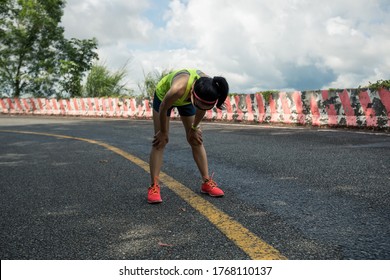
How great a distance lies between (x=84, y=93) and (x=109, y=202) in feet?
83.7

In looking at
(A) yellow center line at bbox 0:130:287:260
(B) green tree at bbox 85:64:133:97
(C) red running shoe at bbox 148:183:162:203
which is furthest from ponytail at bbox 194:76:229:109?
(B) green tree at bbox 85:64:133:97

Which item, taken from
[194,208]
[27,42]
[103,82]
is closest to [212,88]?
[194,208]

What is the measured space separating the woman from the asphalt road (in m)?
0.21

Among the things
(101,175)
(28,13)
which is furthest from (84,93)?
(101,175)

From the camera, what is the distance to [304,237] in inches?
104

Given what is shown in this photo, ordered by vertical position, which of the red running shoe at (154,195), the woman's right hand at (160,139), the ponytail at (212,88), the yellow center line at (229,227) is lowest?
the yellow center line at (229,227)

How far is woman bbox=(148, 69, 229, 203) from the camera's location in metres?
3.25

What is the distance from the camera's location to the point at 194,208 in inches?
135

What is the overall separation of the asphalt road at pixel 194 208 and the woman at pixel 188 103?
8.1 inches

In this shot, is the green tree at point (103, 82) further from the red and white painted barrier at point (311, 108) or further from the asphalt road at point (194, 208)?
the asphalt road at point (194, 208)

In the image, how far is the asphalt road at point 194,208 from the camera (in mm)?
2553

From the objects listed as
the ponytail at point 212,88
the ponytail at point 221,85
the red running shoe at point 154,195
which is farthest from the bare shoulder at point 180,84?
the red running shoe at point 154,195

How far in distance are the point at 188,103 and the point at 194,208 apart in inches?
38.5

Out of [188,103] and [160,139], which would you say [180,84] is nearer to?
[188,103]
